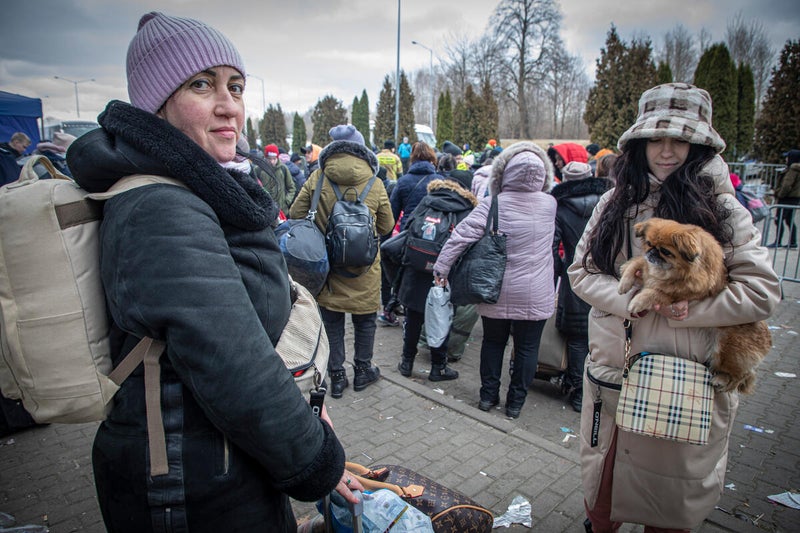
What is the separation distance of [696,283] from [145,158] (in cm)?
204

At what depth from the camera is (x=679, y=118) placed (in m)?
2.24

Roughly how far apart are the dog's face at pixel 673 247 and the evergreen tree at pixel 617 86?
18.9 m

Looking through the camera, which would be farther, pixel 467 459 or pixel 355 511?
pixel 467 459

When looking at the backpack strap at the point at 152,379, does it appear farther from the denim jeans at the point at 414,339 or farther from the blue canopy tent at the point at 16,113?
the blue canopy tent at the point at 16,113

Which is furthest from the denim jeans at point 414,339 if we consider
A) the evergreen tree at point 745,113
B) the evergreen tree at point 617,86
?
the evergreen tree at point 745,113

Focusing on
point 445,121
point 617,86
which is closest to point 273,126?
point 445,121

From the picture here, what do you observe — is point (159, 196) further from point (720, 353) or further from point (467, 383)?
point (467, 383)

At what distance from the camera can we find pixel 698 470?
2.18 m

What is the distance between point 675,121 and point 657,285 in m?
0.78

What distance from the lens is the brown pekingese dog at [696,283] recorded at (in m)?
1.99

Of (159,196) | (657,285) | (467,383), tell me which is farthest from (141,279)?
(467,383)

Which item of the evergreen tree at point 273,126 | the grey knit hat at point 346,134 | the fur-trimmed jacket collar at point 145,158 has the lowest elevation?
the fur-trimmed jacket collar at point 145,158

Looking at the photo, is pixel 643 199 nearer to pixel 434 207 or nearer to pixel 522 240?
pixel 522 240

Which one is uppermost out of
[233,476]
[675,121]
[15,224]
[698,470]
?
[675,121]
